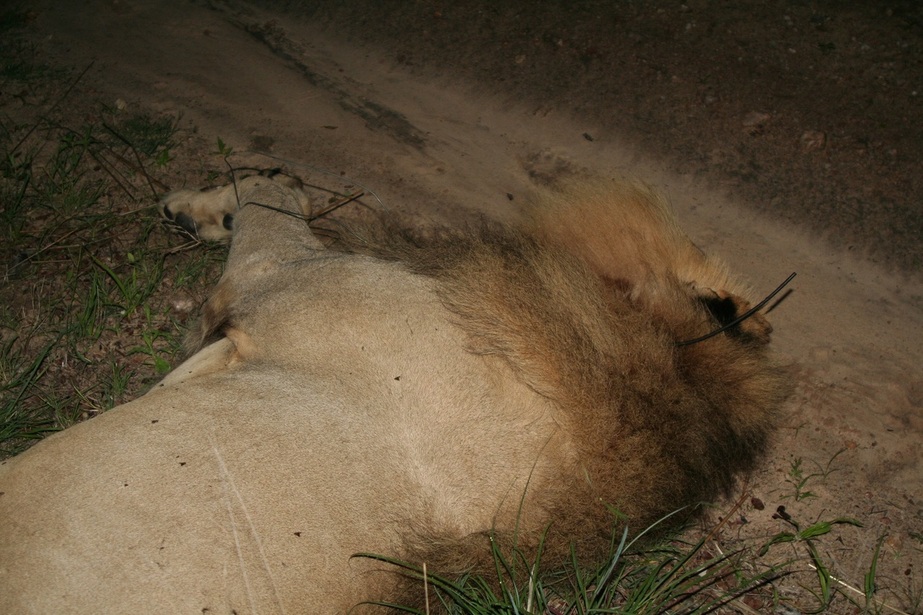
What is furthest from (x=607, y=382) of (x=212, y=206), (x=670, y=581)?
(x=212, y=206)

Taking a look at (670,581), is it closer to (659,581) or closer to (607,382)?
(659,581)

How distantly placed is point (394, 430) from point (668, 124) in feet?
10.5

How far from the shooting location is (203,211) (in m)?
3.77

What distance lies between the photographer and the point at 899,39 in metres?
4.91

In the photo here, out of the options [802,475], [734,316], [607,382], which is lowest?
[802,475]

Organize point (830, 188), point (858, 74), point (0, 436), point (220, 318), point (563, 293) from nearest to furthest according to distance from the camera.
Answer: point (563, 293) → point (220, 318) → point (0, 436) → point (830, 188) → point (858, 74)

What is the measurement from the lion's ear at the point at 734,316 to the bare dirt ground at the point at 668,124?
2.36 ft

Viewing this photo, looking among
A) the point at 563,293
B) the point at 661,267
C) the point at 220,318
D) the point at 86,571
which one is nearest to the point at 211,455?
the point at 86,571

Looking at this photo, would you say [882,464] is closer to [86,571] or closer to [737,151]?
[737,151]

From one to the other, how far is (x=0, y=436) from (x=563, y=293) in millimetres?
2418

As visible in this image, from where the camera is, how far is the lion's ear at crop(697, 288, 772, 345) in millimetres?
2836

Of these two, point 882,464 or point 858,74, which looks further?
point 858,74

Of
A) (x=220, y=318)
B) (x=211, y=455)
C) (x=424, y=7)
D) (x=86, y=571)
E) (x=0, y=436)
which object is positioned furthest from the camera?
(x=424, y=7)

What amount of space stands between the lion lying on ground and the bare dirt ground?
32.9 inches
